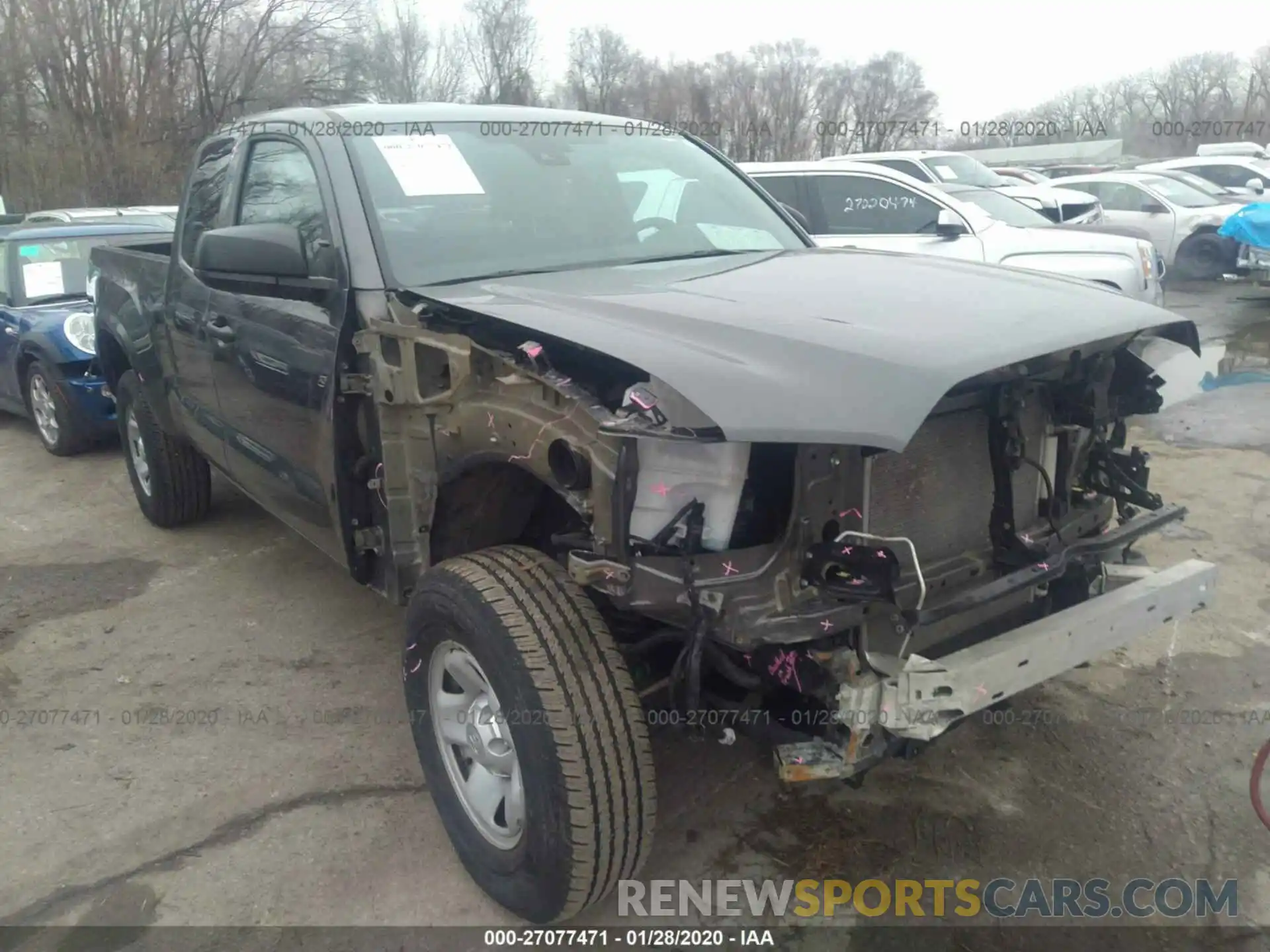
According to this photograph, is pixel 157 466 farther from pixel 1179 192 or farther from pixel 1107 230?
pixel 1179 192

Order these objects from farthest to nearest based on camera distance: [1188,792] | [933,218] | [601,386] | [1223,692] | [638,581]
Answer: [933,218]
[1223,692]
[1188,792]
[601,386]
[638,581]

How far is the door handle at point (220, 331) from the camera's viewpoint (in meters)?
3.71

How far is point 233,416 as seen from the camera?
3918 millimetres

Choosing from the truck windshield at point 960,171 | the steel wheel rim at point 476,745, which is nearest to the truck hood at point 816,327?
the steel wheel rim at point 476,745

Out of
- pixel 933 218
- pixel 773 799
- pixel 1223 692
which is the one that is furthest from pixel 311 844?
pixel 933 218

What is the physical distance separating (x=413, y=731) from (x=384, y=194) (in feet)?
5.28

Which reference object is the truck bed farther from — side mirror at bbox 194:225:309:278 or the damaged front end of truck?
the damaged front end of truck

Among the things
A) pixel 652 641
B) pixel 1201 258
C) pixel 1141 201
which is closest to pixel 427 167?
pixel 652 641

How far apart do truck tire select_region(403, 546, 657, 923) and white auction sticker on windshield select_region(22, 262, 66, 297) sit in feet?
19.9

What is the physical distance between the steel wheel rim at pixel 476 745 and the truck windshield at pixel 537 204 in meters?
1.13

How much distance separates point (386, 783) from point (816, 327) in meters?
1.95

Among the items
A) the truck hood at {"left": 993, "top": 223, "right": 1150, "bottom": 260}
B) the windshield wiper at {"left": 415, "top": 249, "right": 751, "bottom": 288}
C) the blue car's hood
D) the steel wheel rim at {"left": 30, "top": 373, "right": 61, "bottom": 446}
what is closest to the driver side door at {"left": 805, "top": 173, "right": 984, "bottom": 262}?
the truck hood at {"left": 993, "top": 223, "right": 1150, "bottom": 260}

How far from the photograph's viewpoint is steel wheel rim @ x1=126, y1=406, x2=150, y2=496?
5.35 metres

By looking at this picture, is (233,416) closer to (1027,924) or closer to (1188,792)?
(1027,924)
